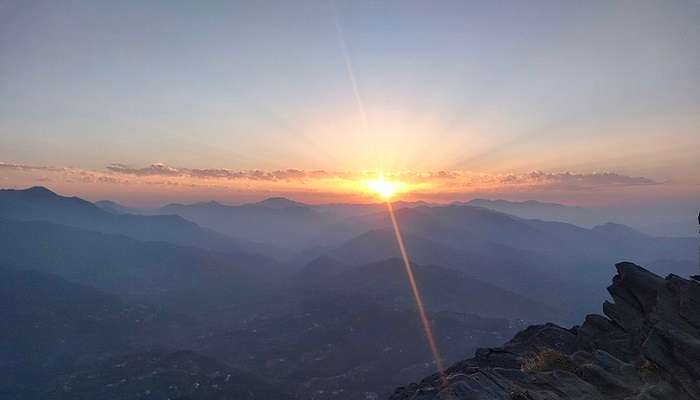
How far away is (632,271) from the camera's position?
51406 mm

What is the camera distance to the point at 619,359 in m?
40.5

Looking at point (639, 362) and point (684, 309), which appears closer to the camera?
point (639, 362)

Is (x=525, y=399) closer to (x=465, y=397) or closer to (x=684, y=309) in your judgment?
(x=465, y=397)

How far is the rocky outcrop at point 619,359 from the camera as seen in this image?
29.0 metres

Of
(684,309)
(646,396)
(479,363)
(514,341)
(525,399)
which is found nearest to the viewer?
(646,396)

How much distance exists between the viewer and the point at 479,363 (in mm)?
55094

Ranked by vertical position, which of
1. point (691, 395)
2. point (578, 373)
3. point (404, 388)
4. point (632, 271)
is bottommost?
point (404, 388)

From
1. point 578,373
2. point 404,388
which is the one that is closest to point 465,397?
point 578,373

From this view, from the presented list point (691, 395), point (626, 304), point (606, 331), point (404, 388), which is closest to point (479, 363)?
point (404, 388)

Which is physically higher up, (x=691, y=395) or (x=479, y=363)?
(x=691, y=395)

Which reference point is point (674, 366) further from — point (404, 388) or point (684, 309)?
point (404, 388)

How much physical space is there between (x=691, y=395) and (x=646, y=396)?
4.36 metres

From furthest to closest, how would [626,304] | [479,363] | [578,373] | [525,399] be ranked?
[479,363]
[626,304]
[578,373]
[525,399]

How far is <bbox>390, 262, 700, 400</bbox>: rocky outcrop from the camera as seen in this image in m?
29.0
